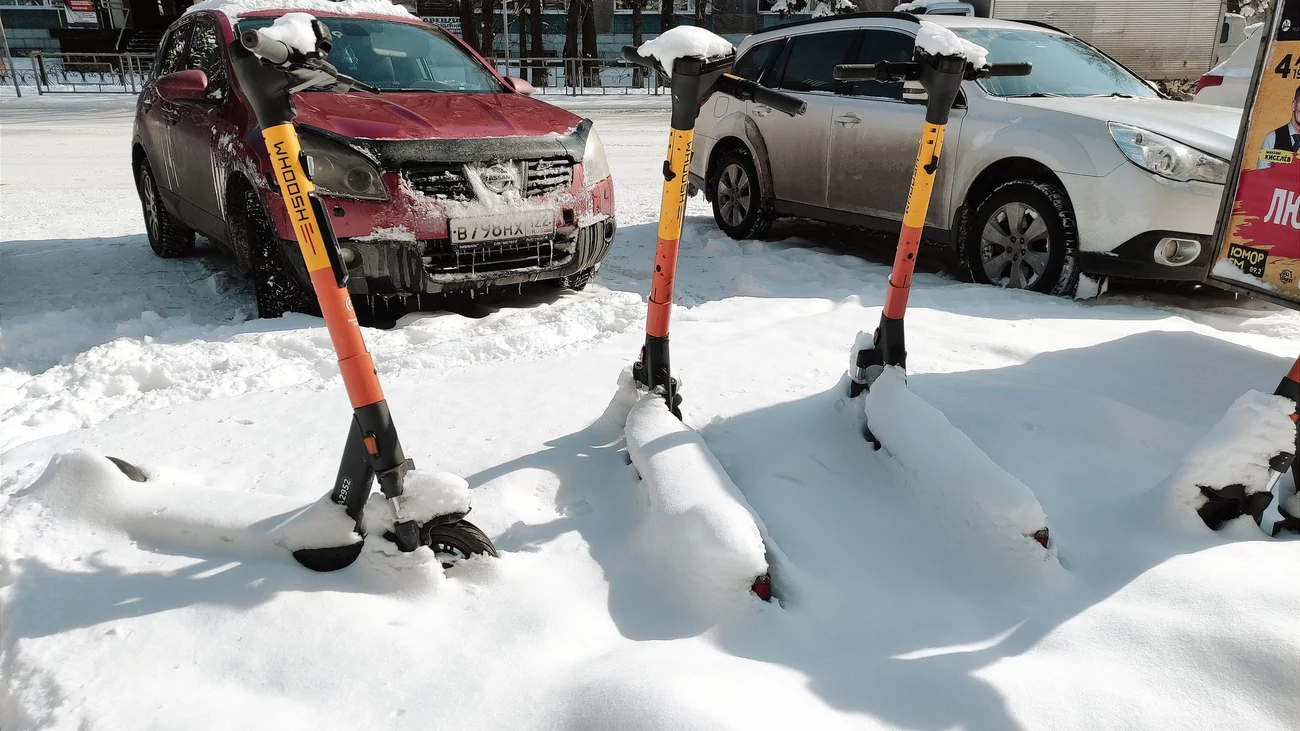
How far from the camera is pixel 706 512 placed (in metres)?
2.12

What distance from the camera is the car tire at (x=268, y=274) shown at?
14.3 feet

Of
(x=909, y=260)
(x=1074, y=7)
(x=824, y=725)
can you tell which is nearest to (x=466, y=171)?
(x=909, y=260)

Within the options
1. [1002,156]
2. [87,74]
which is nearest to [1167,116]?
[1002,156]

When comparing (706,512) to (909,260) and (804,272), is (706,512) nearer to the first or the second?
(909,260)

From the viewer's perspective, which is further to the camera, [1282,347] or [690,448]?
[1282,347]

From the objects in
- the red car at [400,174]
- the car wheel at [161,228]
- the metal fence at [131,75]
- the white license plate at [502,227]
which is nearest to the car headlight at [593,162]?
the red car at [400,174]

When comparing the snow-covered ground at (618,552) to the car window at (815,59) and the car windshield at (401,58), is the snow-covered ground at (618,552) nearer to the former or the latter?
the car windshield at (401,58)

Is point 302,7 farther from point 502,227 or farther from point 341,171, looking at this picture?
point 502,227

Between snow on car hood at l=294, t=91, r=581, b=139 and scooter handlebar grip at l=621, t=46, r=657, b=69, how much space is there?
1.83 metres

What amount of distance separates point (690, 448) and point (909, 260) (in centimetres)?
104

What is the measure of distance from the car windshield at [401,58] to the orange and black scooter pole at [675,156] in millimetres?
2858

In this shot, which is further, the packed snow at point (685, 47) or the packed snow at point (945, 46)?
the packed snow at point (945, 46)

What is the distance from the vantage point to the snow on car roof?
5191mm

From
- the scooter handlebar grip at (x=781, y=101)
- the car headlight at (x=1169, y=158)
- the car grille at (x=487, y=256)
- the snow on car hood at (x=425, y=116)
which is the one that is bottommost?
the car grille at (x=487, y=256)
